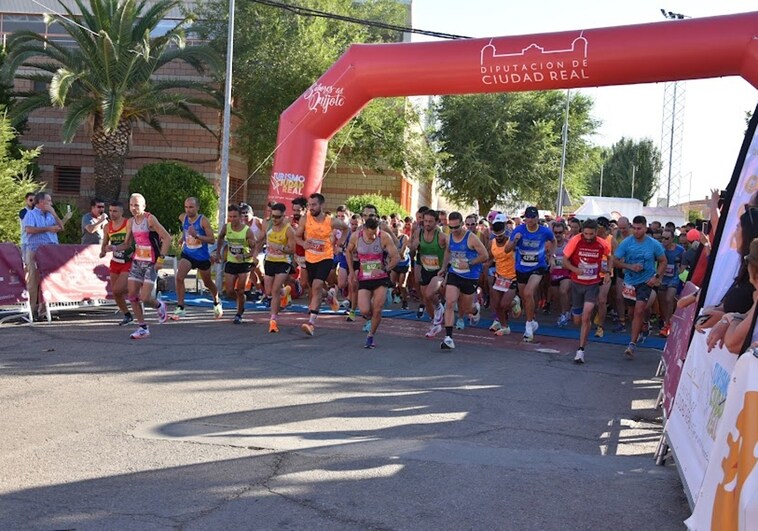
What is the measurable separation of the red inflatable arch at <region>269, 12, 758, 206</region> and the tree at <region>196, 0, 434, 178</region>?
13.1 metres

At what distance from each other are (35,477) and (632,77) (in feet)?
36.2

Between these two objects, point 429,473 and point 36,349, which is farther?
point 36,349

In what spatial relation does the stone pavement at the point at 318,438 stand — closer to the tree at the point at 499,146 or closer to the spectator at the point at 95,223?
the spectator at the point at 95,223

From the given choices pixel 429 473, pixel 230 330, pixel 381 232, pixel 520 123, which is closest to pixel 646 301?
pixel 381 232

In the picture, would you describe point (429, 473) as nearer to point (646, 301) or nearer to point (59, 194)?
point (646, 301)

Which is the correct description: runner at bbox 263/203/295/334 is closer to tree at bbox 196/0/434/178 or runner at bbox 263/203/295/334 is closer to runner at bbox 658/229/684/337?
runner at bbox 658/229/684/337

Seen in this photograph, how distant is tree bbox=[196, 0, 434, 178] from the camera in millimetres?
29531

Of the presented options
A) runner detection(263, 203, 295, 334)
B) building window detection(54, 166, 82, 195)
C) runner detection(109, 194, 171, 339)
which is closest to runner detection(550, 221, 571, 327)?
runner detection(263, 203, 295, 334)

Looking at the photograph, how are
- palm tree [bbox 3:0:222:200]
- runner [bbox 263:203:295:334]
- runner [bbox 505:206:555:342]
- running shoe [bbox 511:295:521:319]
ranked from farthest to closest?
1. palm tree [bbox 3:0:222:200]
2. running shoe [bbox 511:295:521:319]
3. runner [bbox 505:206:555:342]
4. runner [bbox 263:203:295:334]

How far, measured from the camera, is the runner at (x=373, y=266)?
11.5 metres

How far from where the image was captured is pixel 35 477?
5234mm

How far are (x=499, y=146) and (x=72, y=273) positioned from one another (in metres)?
29.3

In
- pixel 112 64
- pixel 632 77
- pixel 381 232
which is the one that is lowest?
pixel 381 232

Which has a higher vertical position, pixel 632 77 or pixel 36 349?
pixel 632 77
